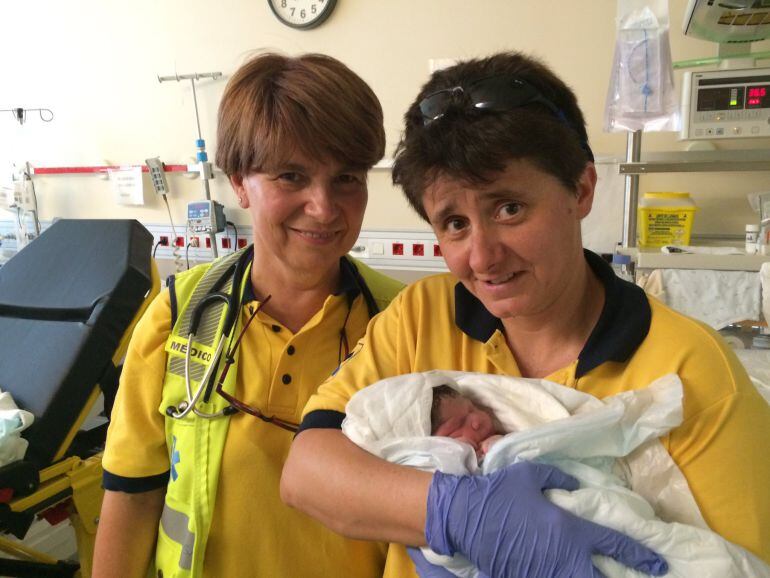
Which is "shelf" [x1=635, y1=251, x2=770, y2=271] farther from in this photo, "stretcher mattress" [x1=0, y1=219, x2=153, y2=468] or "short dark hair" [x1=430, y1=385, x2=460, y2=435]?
"stretcher mattress" [x1=0, y1=219, x2=153, y2=468]

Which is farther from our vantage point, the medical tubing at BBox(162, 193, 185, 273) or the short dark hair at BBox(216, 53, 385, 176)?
the medical tubing at BBox(162, 193, 185, 273)

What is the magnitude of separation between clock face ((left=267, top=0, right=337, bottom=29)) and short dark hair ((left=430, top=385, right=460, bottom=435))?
2542mm

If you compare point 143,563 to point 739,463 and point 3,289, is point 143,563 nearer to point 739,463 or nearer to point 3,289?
point 739,463

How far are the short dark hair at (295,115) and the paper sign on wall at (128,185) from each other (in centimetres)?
259

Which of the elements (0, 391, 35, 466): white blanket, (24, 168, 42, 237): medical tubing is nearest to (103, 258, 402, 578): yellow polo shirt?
(0, 391, 35, 466): white blanket

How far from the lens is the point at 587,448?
0.77m

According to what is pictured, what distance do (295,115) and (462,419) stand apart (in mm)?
633

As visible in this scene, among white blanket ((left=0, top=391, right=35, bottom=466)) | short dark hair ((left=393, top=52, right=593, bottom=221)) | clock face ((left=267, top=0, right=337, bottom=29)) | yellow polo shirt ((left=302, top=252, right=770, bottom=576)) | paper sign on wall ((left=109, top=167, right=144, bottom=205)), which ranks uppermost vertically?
clock face ((left=267, top=0, right=337, bottom=29))

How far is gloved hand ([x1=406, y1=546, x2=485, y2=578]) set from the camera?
78cm

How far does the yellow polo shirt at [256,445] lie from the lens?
1084 mm

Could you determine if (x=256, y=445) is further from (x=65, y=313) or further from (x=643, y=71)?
(x=643, y=71)

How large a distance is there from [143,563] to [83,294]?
1.17 meters

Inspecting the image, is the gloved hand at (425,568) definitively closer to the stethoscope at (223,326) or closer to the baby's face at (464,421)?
the baby's face at (464,421)

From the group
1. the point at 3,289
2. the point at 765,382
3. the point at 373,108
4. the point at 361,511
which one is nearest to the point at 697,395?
the point at 361,511
